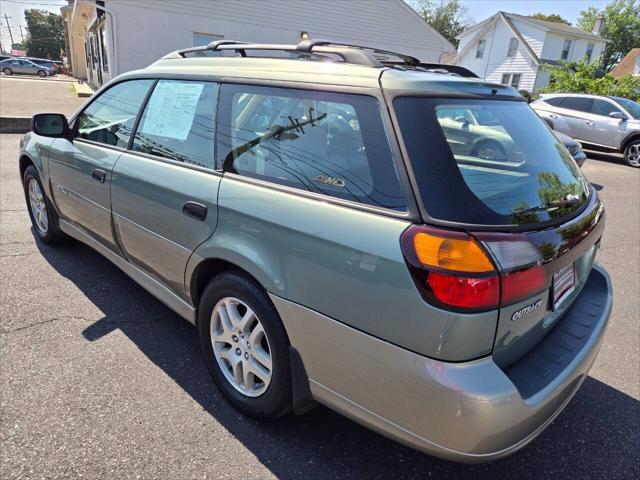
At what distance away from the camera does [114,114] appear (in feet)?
10.7

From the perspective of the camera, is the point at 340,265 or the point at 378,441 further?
the point at 378,441

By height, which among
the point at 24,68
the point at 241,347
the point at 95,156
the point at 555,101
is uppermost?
the point at 555,101

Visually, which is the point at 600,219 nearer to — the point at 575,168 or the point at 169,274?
the point at 575,168

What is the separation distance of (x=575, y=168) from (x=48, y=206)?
4.11 meters

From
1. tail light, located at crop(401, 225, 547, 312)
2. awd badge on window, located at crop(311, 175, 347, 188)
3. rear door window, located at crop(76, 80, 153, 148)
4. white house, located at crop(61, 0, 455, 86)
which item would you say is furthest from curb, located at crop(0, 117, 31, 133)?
tail light, located at crop(401, 225, 547, 312)

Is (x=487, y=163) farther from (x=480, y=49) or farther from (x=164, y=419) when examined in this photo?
(x=480, y=49)

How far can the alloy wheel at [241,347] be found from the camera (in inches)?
86.3

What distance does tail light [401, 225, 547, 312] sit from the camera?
1523mm

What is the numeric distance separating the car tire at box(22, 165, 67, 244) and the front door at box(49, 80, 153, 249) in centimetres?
34

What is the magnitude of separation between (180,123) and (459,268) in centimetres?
185

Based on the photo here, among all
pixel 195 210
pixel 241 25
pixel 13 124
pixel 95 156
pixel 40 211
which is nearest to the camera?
pixel 195 210

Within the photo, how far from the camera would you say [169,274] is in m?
2.67

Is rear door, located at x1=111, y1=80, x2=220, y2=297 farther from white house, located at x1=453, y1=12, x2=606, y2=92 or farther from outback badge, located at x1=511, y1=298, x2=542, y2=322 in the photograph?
white house, located at x1=453, y1=12, x2=606, y2=92

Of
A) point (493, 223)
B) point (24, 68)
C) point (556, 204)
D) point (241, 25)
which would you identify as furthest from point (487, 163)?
point (24, 68)
